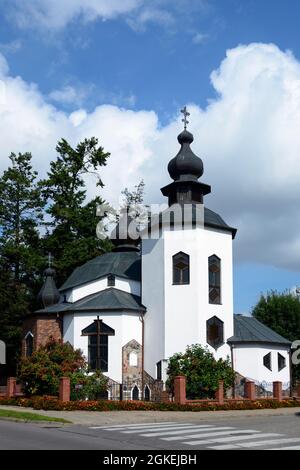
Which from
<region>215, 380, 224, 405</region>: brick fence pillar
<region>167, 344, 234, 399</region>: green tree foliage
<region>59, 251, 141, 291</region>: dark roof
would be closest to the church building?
<region>59, 251, 141, 291</region>: dark roof

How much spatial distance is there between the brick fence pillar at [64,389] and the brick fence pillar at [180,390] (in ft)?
14.4

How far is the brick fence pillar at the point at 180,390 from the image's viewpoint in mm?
25812

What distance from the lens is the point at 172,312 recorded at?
31250 millimetres

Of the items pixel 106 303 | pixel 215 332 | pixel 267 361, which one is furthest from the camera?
pixel 267 361

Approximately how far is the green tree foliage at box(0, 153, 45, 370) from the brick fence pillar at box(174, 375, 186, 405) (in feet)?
59.6

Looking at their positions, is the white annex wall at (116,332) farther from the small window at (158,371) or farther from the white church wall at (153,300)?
the small window at (158,371)

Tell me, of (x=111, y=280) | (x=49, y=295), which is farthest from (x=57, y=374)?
(x=49, y=295)

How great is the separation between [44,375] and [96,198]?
2113 cm

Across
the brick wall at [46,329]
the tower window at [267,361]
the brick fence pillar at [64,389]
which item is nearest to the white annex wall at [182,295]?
the tower window at [267,361]

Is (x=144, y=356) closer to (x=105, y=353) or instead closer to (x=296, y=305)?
(x=105, y=353)

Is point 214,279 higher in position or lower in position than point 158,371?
higher

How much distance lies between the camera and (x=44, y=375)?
27.5m

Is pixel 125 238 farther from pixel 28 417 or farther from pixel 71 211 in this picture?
pixel 28 417

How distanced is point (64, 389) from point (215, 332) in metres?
9.20
